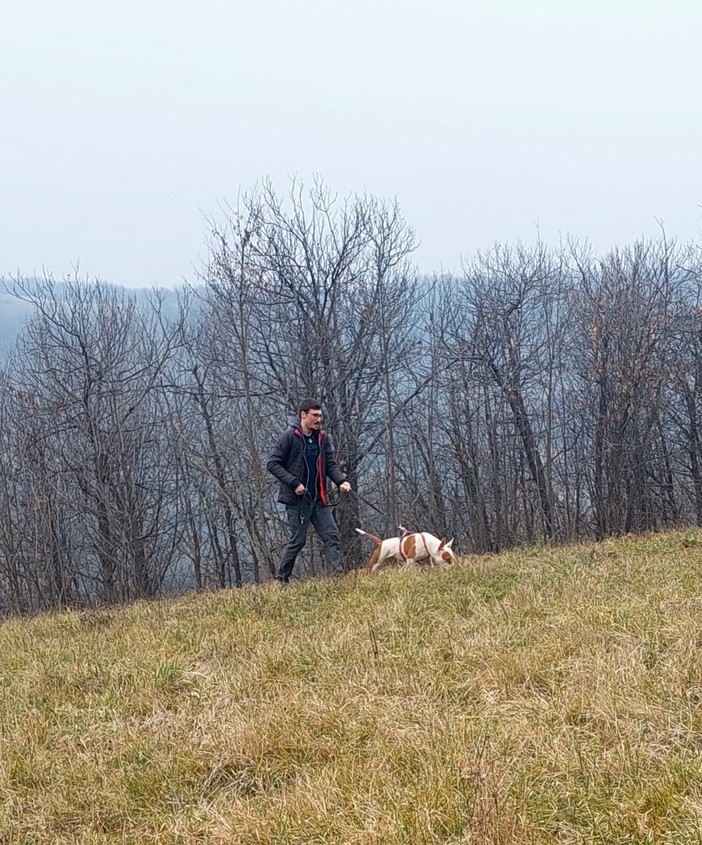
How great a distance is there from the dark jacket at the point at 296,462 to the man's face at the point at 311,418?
131mm

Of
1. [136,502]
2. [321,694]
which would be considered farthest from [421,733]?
[136,502]

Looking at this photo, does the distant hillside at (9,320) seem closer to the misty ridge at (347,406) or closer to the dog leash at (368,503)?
the misty ridge at (347,406)

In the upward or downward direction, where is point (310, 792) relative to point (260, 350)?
downward

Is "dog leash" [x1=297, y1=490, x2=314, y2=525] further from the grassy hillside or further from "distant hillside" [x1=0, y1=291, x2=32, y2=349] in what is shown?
"distant hillside" [x1=0, y1=291, x2=32, y2=349]

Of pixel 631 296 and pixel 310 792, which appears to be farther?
pixel 631 296

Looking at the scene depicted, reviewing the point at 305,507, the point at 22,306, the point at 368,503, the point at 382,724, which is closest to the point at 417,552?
the point at 305,507

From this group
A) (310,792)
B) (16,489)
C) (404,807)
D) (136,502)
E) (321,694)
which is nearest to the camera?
(404,807)

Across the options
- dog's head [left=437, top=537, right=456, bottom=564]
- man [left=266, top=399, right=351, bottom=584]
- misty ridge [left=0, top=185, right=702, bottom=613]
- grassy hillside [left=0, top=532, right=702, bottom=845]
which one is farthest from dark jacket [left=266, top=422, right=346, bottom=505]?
misty ridge [left=0, top=185, right=702, bottom=613]

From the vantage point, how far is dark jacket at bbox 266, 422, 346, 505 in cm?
860

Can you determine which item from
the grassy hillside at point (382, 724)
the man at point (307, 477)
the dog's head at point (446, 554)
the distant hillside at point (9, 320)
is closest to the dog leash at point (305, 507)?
the man at point (307, 477)

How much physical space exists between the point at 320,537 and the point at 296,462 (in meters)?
0.89

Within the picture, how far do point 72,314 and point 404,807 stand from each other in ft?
51.4

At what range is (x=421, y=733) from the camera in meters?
3.41

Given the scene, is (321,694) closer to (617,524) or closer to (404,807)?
(404,807)
